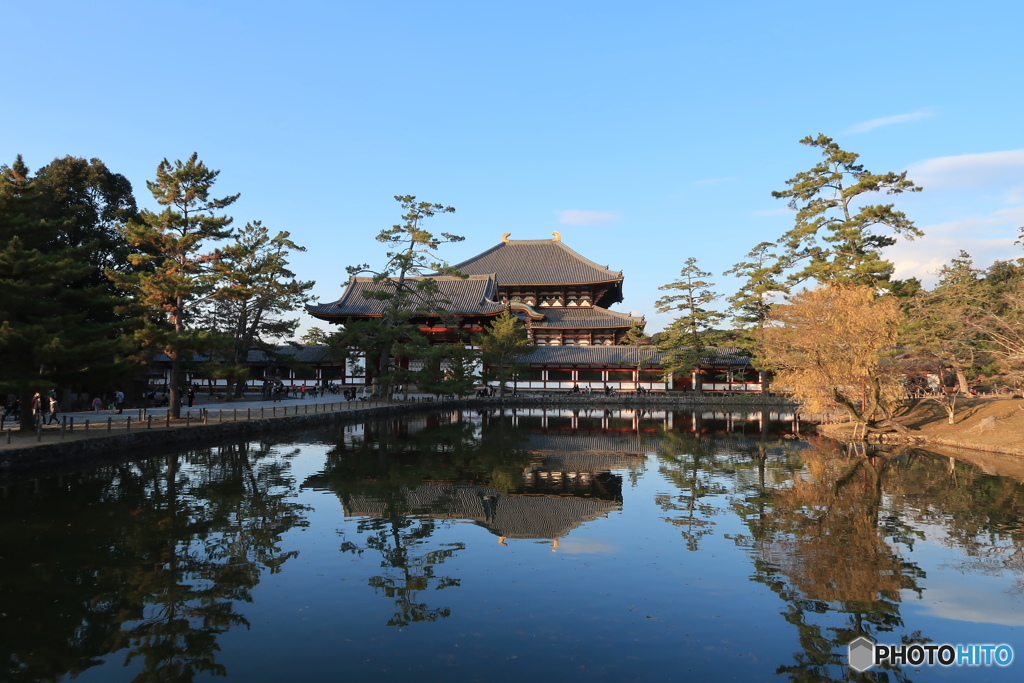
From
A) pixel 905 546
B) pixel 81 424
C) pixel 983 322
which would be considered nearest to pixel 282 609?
pixel 905 546

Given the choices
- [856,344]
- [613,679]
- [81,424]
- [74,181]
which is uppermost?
[74,181]

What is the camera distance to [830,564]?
10789 mm

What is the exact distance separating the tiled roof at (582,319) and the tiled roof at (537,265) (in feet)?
9.40

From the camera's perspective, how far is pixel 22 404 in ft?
72.1

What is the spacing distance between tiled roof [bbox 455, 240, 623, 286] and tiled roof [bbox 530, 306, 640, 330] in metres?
2.86

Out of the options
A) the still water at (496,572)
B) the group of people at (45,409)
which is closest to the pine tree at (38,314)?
the group of people at (45,409)

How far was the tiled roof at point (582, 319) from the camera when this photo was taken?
58.2 metres

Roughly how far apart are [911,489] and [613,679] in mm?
14481

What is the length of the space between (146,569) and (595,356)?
157 ft

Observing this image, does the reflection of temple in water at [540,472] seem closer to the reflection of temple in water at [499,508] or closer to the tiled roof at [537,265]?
the reflection of temple in water at [499,508]

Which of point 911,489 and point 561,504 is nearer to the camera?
point 561,504

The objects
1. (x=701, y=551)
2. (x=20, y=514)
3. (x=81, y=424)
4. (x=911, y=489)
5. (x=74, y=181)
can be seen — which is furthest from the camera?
(x=74, y=181)

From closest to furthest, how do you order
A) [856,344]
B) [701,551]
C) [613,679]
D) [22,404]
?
[613,679] < [701,551] < [22,404] < [856,344]

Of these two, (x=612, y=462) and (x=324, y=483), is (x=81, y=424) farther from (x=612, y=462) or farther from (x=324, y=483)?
(x=612, y=462)
